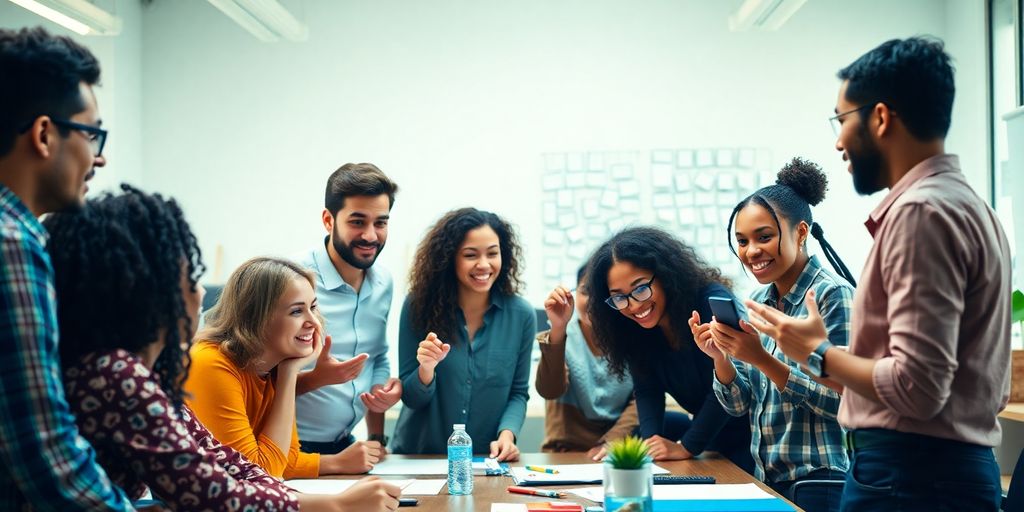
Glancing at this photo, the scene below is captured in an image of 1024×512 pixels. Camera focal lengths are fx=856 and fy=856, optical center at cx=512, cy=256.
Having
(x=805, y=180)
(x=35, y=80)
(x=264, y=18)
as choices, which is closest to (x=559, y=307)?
(x=805, y=180)

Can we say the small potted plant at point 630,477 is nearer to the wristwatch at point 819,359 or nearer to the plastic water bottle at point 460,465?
the wristwatch at point 819,359

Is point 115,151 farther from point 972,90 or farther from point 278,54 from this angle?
point 972,90

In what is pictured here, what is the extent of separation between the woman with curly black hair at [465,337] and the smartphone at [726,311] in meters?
1.01

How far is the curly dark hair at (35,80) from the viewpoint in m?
1.20

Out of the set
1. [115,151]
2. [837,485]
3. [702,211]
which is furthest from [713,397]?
[115,151]

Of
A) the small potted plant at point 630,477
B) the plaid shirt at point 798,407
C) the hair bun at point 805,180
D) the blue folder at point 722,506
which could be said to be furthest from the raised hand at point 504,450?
the hair bun at point 805,180

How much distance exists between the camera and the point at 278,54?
215 inches

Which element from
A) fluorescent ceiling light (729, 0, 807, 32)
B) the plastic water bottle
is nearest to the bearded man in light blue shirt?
the plastic water bottle

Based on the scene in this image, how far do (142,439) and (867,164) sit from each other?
131 cm

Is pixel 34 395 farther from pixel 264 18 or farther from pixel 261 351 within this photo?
pixel 264 18

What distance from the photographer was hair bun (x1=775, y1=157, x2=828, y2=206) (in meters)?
2.52

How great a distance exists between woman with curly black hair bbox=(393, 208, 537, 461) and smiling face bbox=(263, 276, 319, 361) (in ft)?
1.94

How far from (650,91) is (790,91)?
0.86 meters

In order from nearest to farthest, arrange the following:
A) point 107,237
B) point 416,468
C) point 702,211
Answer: point 107,237 < point 416,468 < point 702,211
